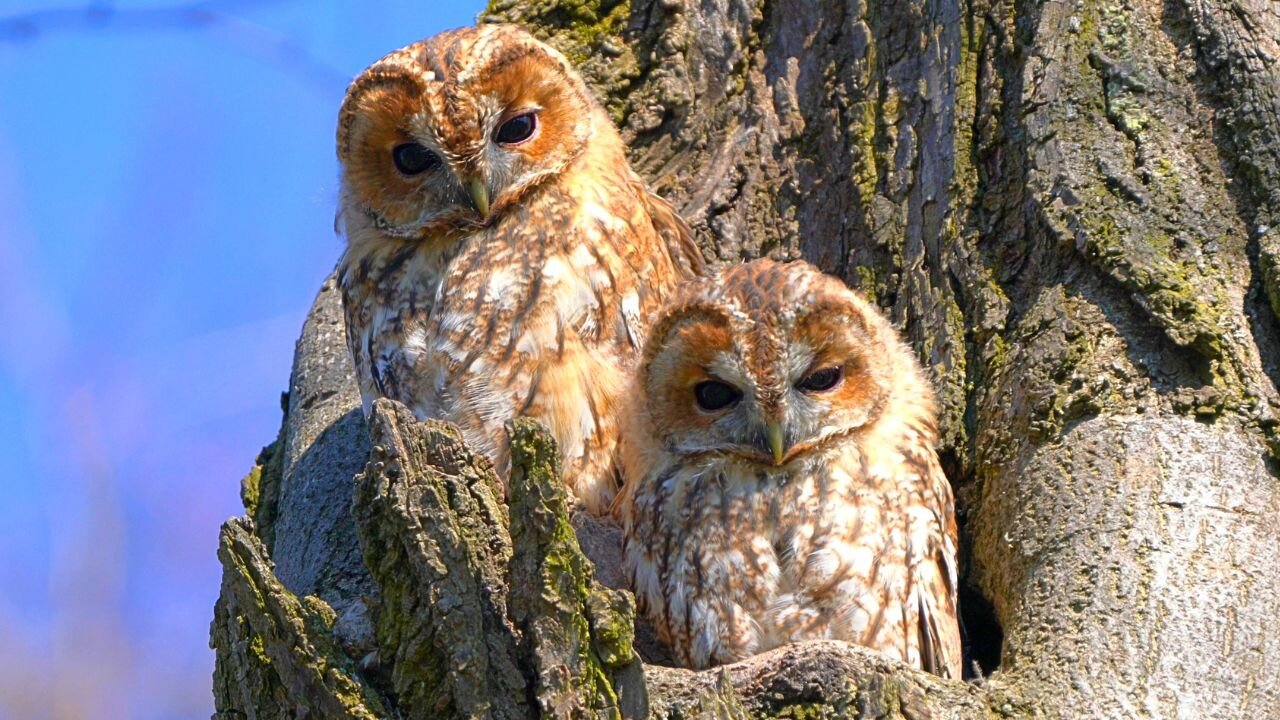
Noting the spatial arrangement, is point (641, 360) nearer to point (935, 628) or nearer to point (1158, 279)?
point (935, 628)

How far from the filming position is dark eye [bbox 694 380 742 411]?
2914mm

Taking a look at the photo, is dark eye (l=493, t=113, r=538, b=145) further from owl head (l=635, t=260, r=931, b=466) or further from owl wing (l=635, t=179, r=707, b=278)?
owl head (l=635, t=260, r=931, b=466)

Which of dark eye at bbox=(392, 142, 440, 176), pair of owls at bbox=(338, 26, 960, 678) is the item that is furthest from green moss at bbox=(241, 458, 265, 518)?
dark eye at bbox=(392, 142, 440, 176)

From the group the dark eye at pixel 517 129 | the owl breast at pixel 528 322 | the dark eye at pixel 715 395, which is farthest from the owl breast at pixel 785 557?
the dark eye at pixel 517 129

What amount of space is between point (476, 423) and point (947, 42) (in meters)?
1.35

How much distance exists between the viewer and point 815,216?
3588 mm

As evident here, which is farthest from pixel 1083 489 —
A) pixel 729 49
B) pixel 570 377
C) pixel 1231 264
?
pixel 729 49

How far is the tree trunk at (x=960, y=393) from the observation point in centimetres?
220

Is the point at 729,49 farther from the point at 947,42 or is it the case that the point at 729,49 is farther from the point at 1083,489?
the point at 1083,489

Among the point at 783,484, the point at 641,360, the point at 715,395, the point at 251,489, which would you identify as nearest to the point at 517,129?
the point at 641,360

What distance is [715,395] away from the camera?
2.95 metres

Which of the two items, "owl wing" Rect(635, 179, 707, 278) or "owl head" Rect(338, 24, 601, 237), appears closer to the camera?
"owl head" Rect(338, 24, 601, 237)

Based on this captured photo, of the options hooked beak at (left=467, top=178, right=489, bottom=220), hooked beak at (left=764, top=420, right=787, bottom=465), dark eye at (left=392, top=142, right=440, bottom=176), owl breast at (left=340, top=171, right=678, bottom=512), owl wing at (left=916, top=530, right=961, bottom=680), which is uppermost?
dark eye at (left=392, top=142, right=440, bottom=176)

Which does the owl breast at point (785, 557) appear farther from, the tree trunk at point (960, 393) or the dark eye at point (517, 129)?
the dark eye at point (517, 129)
